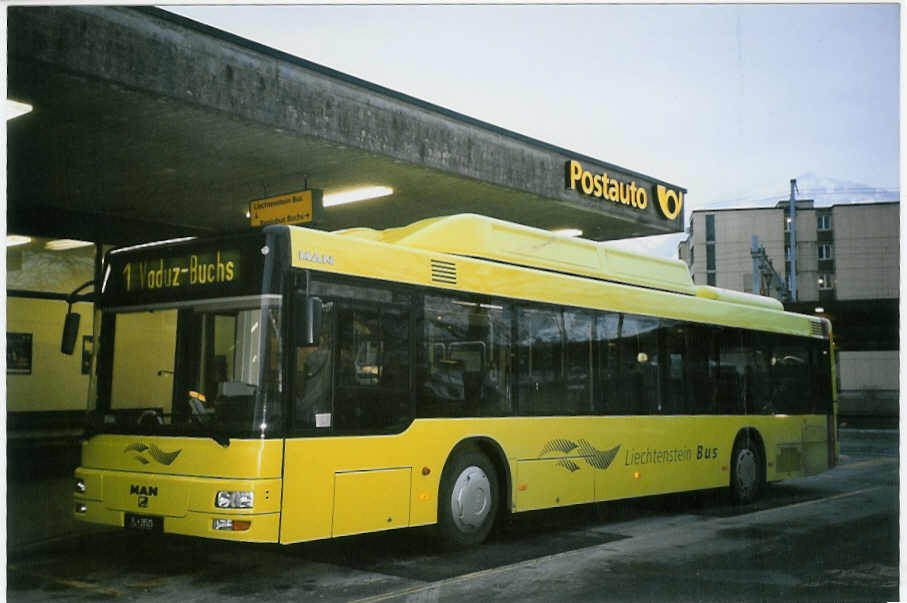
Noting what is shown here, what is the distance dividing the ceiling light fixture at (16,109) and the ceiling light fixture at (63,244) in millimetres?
5069

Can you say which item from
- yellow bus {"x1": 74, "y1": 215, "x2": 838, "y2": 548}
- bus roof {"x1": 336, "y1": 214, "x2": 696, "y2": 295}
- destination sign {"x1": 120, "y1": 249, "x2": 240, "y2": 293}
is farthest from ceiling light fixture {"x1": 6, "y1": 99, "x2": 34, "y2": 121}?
bus roof {"x1": 336, "y1": 214, "x2": 696, "y2": 295}

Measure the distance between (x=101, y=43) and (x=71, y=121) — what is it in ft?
5.25

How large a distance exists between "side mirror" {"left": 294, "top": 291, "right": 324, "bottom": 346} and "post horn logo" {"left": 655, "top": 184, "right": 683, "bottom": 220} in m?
10.9

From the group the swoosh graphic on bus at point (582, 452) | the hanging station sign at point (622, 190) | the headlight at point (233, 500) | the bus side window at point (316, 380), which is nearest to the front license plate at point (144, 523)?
the headlight at point (233, 500)

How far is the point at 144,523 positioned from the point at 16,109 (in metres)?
4.47

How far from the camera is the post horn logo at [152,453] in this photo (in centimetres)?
778

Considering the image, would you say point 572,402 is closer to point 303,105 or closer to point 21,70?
point 303,105

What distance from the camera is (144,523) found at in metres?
7.85

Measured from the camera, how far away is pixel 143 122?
10211mm

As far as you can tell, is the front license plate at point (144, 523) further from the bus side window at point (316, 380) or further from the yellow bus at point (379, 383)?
the bus side window at point (316, 380)

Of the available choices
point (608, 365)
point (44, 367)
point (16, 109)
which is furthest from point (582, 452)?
point (44, 367)

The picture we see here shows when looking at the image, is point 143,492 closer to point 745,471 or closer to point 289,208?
point 289,208

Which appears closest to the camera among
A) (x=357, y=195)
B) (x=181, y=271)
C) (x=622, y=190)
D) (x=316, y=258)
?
(x=316, y=258)

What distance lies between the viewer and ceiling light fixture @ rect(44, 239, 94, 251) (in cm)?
1446
